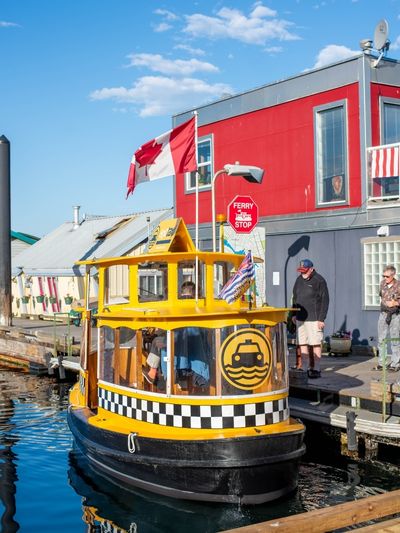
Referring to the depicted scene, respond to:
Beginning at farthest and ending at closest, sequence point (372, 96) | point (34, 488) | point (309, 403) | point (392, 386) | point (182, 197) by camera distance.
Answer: point (182, 197) < point (372, 96) < point (309, 403) < point (392, 386) < point (34, 488)

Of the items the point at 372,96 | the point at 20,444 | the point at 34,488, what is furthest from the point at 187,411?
the point at 372,96

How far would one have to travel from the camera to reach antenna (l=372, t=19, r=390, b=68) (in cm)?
1579

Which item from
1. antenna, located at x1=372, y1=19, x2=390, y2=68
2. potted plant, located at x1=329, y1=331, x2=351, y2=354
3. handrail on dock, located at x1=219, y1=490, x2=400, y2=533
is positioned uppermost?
antenna, located at x1=372, y1=19, x2=390, y2=68

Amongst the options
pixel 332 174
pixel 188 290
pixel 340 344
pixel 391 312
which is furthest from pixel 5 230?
pixel 188 290

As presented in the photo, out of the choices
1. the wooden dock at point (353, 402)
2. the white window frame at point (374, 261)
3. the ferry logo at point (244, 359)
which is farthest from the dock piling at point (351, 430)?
the white window frame at point (374, 261)

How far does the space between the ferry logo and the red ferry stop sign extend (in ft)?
21.9

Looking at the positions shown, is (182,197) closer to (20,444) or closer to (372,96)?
(372,96)

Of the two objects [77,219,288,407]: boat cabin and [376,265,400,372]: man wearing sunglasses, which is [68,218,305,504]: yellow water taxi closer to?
[77,219,288,407]: boat cabin

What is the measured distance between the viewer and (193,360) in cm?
845

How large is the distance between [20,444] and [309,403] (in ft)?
15.9

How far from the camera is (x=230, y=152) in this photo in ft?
63.1

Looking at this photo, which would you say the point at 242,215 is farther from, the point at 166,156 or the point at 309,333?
the point at 309,333

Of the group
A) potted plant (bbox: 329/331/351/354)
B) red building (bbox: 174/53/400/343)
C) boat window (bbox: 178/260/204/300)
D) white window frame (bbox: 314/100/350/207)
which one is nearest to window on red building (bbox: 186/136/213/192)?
red building (bbox: 174/53/400/343)

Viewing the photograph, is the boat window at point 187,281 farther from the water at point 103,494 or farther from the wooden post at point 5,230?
the wooden post at point 5,230
